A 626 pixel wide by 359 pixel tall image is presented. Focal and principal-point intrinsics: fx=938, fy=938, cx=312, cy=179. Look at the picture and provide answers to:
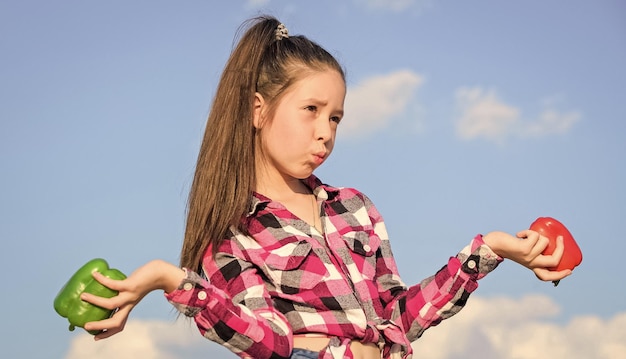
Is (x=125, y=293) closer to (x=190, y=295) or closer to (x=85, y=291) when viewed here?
(x=85, y=291)

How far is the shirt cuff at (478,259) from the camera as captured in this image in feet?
15.1

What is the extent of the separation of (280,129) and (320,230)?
0.58 meters

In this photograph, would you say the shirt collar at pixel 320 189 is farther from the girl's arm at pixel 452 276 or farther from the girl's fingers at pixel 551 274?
the girl's fingers at pixel 551 274

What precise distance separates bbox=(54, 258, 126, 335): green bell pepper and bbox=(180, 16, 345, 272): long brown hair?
0.79m

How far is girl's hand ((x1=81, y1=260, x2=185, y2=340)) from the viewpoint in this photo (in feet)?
12.5

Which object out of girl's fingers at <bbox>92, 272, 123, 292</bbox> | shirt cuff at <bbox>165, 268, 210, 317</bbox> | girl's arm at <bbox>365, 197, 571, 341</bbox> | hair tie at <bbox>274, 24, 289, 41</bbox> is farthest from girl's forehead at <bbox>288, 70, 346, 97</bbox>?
girl's fingers at <bbox>92, 272, 123, 292</bbox>

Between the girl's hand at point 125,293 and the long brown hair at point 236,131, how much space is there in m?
0.71

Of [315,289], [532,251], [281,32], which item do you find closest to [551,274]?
[532,251]

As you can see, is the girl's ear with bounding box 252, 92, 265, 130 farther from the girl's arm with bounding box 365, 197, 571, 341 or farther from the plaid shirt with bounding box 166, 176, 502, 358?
the girl's arm with bounding box 365, 197, 571, 341

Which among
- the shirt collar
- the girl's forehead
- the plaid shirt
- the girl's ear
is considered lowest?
the plaid shirt

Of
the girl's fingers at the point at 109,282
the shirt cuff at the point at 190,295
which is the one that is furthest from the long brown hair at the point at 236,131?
the girl's fingers at the point at 109,282

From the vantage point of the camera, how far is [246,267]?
4570mm

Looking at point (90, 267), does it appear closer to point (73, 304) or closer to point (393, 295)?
point (73, 304)

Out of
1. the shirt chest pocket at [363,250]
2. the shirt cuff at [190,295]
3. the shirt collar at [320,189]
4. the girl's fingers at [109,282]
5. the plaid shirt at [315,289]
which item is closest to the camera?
the girl's fingers at [109,282]
